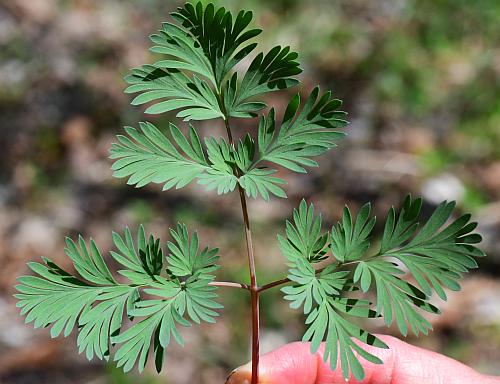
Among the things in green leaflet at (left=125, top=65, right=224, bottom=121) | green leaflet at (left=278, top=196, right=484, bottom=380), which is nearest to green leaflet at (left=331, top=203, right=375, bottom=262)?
green leaflet at (left=278, top=196, right=484, bottom=380)

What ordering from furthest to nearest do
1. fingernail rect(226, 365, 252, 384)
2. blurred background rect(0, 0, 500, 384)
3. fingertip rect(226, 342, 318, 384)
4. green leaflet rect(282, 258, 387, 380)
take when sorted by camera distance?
blurred background rect(0, 0, 500, 384) → fingertip rect(226, 342, 318, 384) → fingernail rect(226, 365, 252, 384) → green leaflet rect(282, 258, 387, 380)

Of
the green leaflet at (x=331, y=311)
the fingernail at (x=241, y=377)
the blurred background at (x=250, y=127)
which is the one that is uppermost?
the blurred background at (x=250, y=127)

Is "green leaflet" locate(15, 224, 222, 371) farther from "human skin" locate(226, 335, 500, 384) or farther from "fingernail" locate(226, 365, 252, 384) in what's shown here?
"human skin" locate(226, 335, 500, 384)

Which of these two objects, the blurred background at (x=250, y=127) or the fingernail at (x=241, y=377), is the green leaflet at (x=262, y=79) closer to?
the fingernail at (x=241, y=377)

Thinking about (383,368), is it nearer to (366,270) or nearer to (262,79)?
(366,270)

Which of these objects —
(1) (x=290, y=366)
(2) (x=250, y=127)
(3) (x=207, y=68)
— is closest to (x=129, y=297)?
(3) (x=207, y=68)

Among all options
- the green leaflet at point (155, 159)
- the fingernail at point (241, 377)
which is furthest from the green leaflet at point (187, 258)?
the fingernail at point (241, 377)
